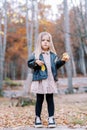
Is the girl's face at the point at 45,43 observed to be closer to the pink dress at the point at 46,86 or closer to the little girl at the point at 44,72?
the little girl at the point at 44,72

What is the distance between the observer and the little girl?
500cm

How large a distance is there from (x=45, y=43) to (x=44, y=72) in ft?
1.69

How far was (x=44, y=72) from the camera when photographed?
5.02m

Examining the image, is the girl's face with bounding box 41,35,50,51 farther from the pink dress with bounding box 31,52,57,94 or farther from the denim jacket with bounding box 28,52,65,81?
the pink dress with bounding box 31,52,57,94

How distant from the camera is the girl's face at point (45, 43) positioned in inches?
205

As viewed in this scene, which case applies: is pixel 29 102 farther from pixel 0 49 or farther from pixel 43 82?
pixel 0 49

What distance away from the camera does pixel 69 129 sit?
4809mm

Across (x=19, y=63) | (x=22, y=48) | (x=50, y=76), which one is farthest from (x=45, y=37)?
(x=19, y=63)

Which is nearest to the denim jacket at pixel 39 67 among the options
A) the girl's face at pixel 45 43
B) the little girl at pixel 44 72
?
the little girl at pixel 44 72

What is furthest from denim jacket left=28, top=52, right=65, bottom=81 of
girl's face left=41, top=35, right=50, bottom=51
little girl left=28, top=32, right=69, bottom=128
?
girl's face left=41, top=35, right=50, bottom=51

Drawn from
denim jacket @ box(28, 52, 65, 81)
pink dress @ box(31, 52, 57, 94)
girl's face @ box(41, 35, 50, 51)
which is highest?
girl's face @ box(41, 35, 50, 51)

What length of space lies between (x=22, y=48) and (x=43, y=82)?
39244mm

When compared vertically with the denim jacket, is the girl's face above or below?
above

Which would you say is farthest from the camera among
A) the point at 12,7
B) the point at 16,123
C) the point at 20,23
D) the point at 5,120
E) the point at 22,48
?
the point at 22,48
